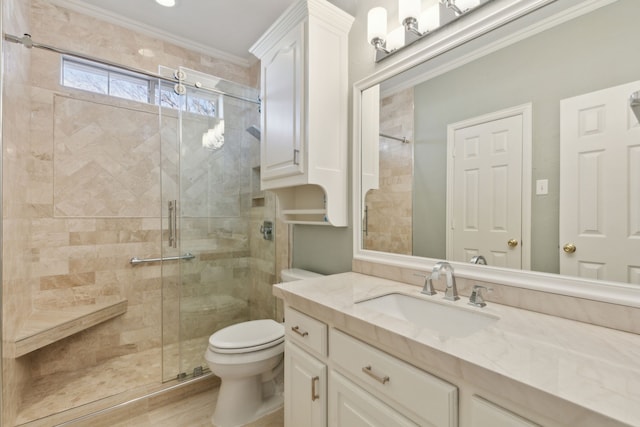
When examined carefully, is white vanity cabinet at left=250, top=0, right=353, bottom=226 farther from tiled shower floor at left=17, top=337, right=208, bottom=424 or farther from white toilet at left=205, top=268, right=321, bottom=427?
tiled shower floor at left=17, top=337, right=208, bottom=424

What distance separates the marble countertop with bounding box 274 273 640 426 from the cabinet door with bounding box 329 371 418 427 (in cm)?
17

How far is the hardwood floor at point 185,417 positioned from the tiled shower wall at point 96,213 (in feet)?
1.15

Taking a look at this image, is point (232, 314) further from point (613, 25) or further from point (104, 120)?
point (613, 25)

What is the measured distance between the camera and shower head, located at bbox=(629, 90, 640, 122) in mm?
812

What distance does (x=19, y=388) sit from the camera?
172cm

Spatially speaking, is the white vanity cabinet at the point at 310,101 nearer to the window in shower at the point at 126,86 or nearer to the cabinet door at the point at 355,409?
the window in shower at the point at 126,86

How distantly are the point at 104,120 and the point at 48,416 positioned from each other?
201 cm

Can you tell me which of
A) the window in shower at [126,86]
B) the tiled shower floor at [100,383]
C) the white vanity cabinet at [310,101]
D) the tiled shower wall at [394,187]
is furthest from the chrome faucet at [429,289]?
the window in shower at [126,86]

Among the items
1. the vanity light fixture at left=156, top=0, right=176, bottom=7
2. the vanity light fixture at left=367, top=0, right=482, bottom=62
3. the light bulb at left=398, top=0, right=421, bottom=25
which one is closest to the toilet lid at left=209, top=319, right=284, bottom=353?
the vanity light fixture at left=367, top=0, right=482, bottom=62

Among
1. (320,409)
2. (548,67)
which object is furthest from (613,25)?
(320,409)

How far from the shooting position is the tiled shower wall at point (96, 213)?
193 centimetres

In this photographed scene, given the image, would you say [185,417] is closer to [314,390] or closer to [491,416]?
[314,390]

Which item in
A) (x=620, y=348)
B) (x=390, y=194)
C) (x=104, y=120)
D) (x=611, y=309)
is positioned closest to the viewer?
(x=620, y=348)

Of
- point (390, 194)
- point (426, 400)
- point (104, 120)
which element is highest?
point (104, 120)
